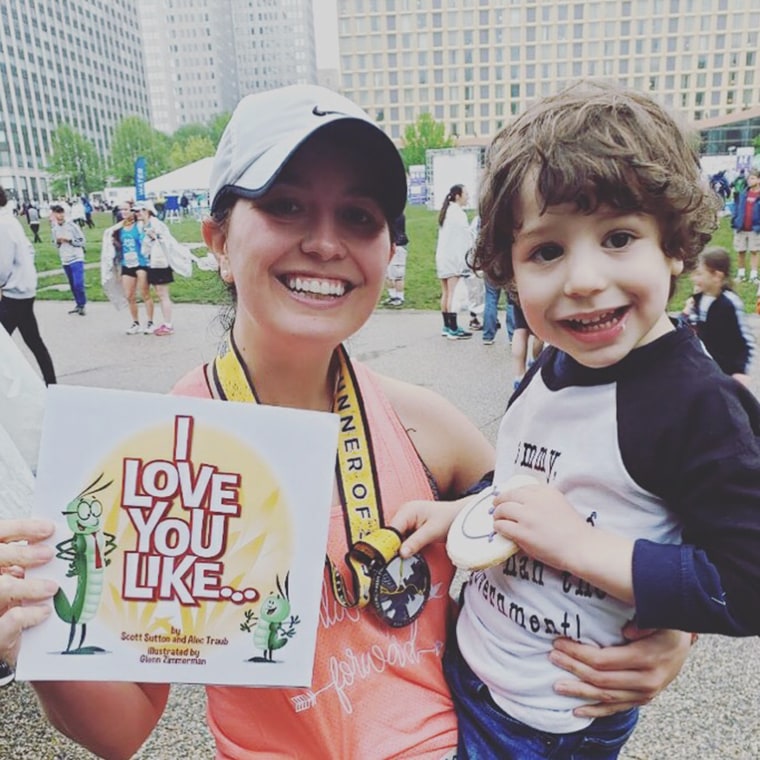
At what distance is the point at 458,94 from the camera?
96.9 m

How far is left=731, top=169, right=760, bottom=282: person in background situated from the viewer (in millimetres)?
10898

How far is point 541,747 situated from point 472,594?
27 cm

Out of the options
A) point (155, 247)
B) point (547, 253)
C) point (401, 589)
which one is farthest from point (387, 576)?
point (155, 247)

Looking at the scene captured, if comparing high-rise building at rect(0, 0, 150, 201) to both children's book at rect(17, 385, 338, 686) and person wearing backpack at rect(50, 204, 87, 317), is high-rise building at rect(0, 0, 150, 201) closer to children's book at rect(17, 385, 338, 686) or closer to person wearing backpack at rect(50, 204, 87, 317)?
person wearing backpack at rect(50, 204, 87, 317)

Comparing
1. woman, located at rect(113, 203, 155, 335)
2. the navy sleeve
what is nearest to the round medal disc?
the navy sleeve

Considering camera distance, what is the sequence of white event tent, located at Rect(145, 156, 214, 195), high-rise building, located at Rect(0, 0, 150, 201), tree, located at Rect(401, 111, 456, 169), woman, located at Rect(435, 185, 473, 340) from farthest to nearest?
1. high-rise building, located at Rect(0, 0, 150, 201)
2. tree, located at Rect(401, 111, 456, 169)
3. white event tent, located at Rect(145, 156, 214, 195)
4. woman, located at Rect(435, 185, 473, 340)

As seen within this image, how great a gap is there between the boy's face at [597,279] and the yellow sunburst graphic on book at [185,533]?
1.80ft

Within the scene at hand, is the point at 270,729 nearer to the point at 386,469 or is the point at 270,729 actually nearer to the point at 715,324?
the point at 386,469

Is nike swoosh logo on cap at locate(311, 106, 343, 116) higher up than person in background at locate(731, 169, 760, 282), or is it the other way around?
nike swoosh logo on cap at locate(311, 106, 343, 116)

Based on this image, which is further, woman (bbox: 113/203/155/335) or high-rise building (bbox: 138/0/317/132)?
high-rise building (bbox: 138/0/317/132)

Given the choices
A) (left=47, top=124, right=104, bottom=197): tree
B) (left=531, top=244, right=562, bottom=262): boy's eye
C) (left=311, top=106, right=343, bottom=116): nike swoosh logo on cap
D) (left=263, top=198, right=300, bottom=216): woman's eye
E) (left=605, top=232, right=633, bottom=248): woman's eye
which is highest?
(left=311, top=106, right=343, bottom=116): nike swoosh logo on cap

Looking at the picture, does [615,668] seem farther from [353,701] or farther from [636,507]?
[353,701]

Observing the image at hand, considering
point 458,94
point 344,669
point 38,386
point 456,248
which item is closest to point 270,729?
point 344,669

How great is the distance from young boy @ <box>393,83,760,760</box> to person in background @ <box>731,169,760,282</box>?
1118 centimetres
